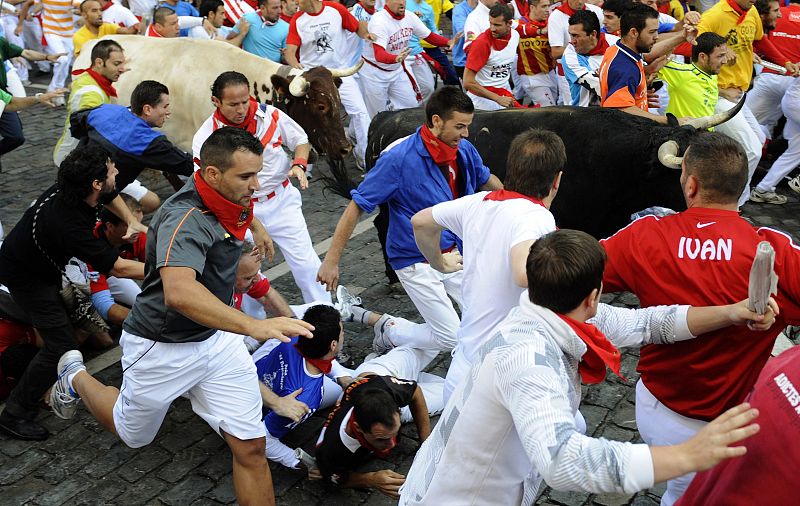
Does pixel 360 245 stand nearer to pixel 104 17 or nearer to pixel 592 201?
pixel 592 201

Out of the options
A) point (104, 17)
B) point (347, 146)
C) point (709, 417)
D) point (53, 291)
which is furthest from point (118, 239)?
point (104, 17)

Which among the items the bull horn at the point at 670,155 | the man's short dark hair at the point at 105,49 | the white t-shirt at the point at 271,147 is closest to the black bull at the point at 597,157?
the bull horn at the point at 670,155

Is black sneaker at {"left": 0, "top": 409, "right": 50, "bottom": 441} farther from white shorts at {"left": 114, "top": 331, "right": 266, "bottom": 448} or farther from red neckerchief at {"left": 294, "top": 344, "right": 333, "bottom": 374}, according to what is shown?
red neckerchief at {"left": 294, "top": 344, "right": 333, "bottom": 374}

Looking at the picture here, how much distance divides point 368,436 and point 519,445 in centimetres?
202

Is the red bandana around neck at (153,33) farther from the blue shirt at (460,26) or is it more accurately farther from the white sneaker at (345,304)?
the white sneaker at (345,304)

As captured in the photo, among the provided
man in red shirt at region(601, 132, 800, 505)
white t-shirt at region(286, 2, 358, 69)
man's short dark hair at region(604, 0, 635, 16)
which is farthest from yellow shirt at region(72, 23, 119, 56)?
man in red shirt at region(601, 132, 800, 505)

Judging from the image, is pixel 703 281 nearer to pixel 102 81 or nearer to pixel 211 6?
pixel 102 81

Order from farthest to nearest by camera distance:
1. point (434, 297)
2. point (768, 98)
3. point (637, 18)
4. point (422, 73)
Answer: point (422, 73) → point (768, 98) → point (637, 18) → point (434, 297)

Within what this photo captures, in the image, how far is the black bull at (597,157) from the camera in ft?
23.2

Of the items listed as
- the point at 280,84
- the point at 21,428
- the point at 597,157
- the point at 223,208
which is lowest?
the point at 21,428

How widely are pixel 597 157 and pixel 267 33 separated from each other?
593 cm

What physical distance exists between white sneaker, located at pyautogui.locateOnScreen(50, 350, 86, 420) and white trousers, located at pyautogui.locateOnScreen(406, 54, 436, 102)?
7328 mm

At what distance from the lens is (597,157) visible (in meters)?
7.41

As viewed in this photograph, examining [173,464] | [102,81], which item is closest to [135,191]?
[102,81]
